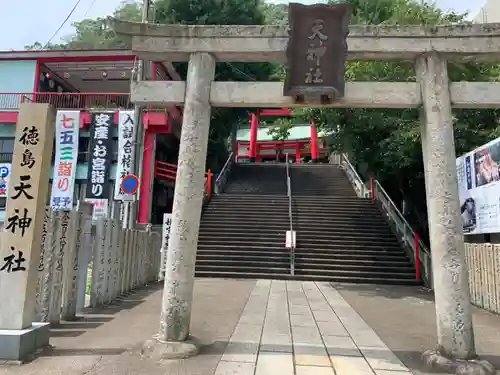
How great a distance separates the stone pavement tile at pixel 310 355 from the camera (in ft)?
15.2

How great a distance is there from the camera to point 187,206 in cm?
512

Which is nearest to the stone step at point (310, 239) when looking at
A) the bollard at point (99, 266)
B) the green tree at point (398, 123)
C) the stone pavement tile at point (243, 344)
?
the green tree at point (398, 123)

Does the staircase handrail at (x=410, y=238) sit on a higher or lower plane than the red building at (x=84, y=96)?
lower

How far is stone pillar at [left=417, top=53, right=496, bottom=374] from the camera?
4.60 metres

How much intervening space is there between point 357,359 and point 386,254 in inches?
362

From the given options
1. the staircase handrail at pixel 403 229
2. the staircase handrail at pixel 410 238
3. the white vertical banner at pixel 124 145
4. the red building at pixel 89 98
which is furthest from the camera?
→ the red building at pixel 89 98

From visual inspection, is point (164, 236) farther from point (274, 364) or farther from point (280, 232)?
point (274, 364)

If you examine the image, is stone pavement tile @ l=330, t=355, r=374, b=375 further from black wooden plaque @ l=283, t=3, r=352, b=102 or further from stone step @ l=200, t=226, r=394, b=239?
stone step @ l=200, t=226, r=394, b=239

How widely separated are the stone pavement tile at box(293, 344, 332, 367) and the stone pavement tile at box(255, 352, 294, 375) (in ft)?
0.40

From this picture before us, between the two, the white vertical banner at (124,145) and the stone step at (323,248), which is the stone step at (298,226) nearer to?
the stone step at (323,248)

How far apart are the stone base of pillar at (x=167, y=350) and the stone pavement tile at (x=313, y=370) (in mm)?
1224

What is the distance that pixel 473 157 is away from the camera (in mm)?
9141

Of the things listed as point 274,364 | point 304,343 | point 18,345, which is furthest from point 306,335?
point 18,345

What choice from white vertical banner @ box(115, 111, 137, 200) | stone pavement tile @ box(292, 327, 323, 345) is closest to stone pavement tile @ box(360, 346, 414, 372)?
stone pavement tile @ box(292, 327, 323, 345)
